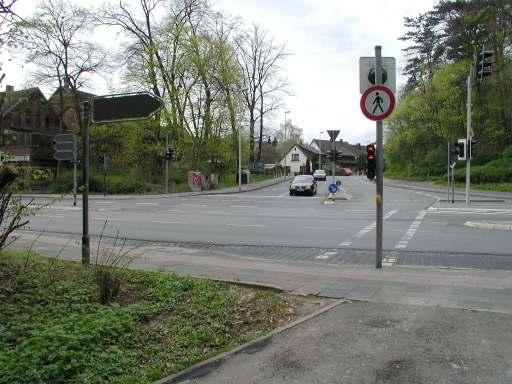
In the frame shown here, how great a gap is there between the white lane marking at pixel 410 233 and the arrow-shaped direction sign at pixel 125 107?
24.4 ft

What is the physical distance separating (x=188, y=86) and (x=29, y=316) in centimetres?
3835

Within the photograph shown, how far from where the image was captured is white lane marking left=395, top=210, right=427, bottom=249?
11.9 meters

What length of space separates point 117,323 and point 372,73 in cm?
577

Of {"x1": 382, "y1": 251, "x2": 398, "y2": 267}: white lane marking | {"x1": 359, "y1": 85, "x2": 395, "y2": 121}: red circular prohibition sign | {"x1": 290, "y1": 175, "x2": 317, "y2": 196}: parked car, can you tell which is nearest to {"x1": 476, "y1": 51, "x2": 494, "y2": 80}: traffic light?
{"x1": 382, "y1": 251, "x2": 398, "y2": 267}: white lane marking

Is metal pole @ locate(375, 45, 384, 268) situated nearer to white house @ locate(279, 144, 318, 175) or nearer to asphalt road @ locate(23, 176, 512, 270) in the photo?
asphalt road @ locate(23, 176, 512, 270)

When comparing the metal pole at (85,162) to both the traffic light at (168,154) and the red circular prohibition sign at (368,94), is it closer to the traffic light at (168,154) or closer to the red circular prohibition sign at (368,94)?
the red circular prohibition sign at (368,94)

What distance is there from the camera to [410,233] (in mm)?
14125

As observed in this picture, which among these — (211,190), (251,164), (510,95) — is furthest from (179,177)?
(510,95)

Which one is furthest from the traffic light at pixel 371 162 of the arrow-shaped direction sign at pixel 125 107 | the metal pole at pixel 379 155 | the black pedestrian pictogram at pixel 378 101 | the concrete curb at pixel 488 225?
the concrete curb at pixel 488 225

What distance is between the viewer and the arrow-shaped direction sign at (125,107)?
21.2 feet

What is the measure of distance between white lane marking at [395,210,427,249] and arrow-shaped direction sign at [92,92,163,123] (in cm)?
745

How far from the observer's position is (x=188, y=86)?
41.8 metres

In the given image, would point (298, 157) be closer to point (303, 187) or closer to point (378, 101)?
point (303, 187)

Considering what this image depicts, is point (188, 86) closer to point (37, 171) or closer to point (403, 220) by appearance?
point (403, 220)
